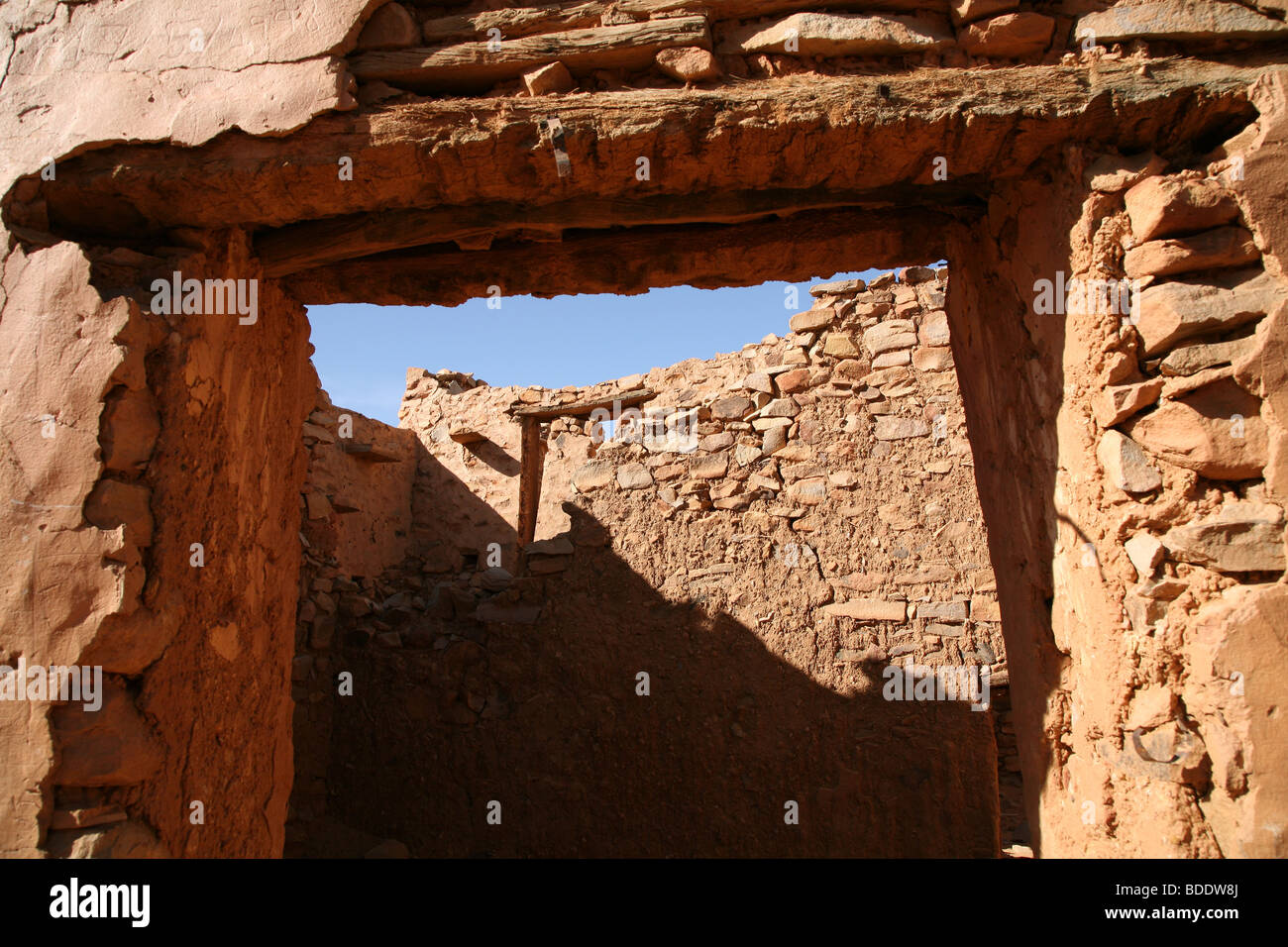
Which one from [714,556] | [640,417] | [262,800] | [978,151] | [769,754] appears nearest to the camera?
[978,151]

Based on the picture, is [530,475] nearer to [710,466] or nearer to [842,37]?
[710,466]

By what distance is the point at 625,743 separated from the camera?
15.0 ft

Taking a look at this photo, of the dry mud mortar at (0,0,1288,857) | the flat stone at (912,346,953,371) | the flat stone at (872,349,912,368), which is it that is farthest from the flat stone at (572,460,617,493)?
the dry mud mortar at (0,0,1288,857)

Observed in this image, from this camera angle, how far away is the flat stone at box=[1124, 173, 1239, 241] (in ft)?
6.06

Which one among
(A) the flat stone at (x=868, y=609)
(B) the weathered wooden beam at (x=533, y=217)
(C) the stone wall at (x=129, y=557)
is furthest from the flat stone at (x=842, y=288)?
(C) the stone wall at (x=129, y=557)

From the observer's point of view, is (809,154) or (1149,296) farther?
(809,154)

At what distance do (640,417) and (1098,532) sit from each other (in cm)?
380

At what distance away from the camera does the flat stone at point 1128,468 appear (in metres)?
1.81

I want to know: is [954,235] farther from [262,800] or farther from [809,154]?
[262,800]

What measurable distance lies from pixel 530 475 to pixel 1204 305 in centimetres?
452

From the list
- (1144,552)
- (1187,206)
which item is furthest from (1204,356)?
(1144,552)
